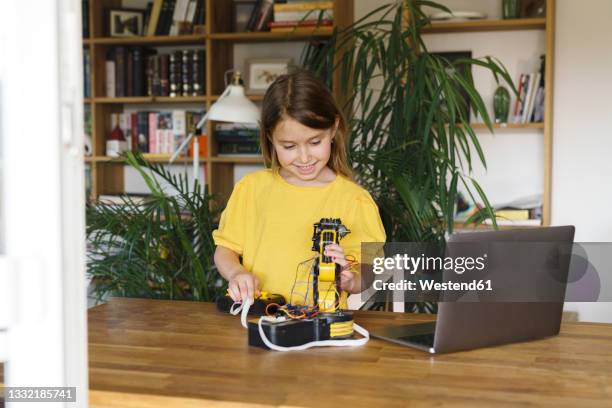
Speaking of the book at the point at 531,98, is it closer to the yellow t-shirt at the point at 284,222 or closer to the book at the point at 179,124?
the book at the point at 179,124

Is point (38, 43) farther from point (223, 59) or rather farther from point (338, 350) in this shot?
point (223, 59)

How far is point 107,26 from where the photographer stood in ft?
15.0

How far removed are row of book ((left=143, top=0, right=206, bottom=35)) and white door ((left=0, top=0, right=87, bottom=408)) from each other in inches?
153

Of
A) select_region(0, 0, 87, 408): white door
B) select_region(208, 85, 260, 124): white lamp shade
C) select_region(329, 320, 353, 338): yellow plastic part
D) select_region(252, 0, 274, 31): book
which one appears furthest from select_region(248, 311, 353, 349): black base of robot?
select_region(252, 0, 274, 31): book

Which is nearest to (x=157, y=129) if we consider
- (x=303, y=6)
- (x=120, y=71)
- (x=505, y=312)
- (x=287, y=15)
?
(x=120, y=71)

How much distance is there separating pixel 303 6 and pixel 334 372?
3133 millimetres

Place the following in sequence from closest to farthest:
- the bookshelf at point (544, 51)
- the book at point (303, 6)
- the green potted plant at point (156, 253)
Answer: the green potted plant at point (156, 253) < the bookshelf at point (544, 51) < the book at point (303, 6)

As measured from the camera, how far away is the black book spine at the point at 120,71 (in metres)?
4.50

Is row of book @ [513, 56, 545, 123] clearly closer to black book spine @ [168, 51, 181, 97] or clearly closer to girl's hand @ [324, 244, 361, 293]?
black book spine @ [168, 51, 181, 97]

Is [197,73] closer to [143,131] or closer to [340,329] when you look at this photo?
[143,131]

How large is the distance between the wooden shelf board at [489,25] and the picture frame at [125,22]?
5.50ft

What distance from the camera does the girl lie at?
6.48 feet

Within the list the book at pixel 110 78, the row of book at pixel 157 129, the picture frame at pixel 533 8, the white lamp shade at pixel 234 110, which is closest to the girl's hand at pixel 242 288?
the white lamp shade at pixel 234 110

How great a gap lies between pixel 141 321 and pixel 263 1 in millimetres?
2939
